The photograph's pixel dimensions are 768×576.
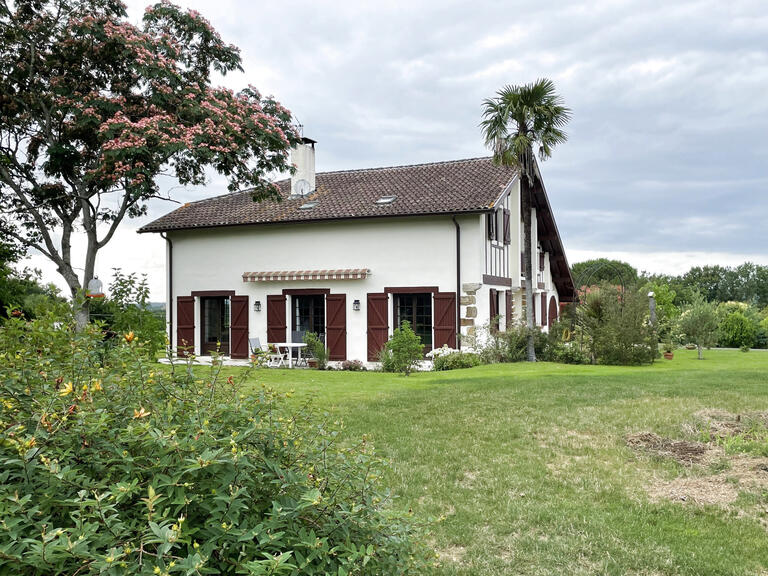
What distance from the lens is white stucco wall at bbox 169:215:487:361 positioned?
1964 centimetres

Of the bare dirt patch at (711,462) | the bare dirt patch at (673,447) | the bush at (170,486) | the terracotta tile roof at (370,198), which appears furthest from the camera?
the terracotta tile roof at (370,198)

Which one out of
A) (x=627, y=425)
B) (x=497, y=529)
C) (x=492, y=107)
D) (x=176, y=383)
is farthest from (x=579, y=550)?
(x=492, y=107)

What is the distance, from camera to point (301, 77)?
1185 centimetres

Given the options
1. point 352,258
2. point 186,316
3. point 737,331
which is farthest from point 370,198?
point 737,331

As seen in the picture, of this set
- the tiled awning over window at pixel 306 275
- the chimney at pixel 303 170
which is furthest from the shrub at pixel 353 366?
the chimney at pixel 303 170

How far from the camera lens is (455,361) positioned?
18109 millimetres

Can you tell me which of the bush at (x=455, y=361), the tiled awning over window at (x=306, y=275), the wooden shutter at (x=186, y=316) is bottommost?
the bush at (x=455, y=361)

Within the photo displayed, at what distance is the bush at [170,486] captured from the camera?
2.34m

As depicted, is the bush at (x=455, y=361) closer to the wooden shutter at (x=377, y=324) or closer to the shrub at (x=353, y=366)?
the wooden shutter at (x=377, y=324)

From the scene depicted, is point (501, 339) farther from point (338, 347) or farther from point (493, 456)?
point (493, 456)

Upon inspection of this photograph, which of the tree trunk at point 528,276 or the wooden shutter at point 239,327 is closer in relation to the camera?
the tree trunk at point 528,276

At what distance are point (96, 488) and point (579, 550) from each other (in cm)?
380

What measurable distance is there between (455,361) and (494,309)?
359 cm

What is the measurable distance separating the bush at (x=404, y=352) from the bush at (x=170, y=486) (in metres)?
13.6
